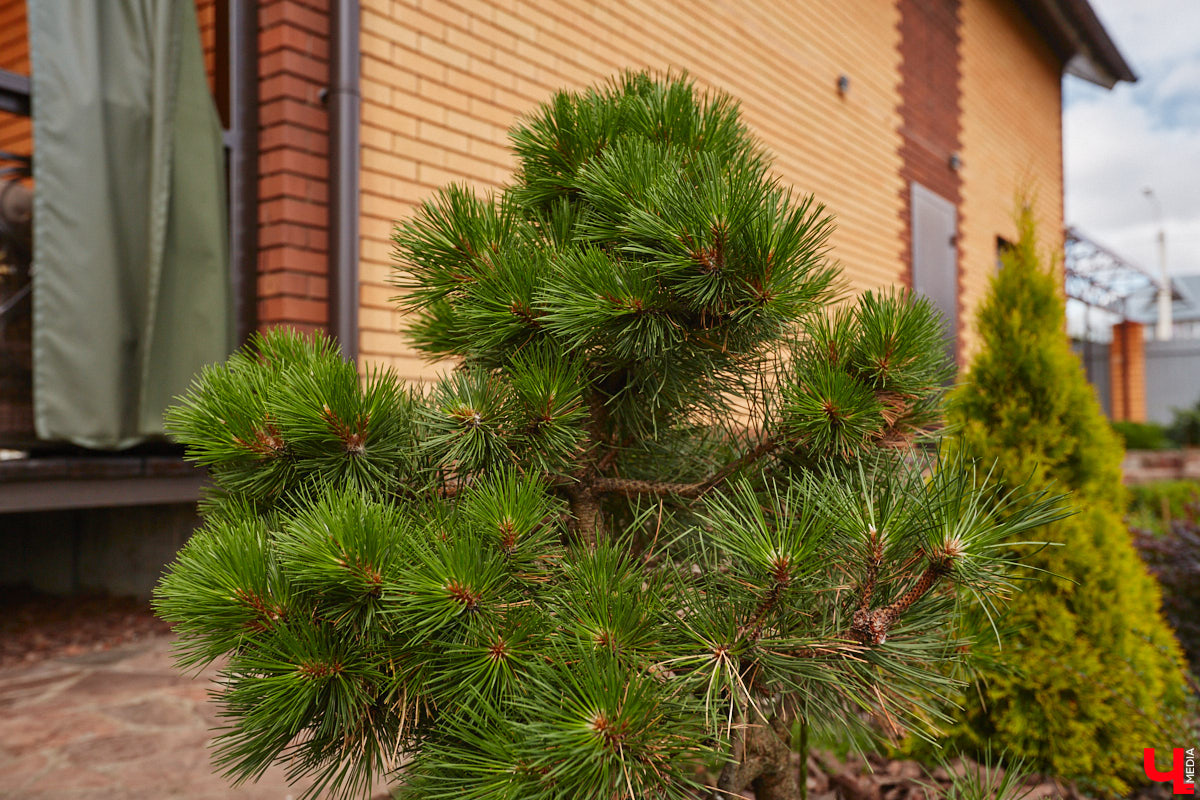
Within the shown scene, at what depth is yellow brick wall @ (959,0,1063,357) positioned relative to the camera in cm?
892

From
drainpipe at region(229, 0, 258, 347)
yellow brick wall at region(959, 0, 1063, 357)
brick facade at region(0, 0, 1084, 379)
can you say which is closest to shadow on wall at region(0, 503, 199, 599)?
drainpipe at region(229, 0, 258, 347)

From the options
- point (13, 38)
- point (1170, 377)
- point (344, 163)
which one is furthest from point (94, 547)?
point (1170, 377)

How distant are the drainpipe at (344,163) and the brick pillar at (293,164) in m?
0.07

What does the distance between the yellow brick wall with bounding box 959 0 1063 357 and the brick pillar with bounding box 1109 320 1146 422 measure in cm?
1124

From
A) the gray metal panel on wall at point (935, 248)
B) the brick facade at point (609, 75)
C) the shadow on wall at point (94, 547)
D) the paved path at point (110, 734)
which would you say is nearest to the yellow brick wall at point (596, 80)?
the brick facade at point (609, 75)

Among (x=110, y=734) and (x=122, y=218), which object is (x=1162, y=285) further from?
(x=110, y=734)

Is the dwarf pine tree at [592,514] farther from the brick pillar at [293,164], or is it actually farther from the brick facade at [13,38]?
the brick facade at [13,38]

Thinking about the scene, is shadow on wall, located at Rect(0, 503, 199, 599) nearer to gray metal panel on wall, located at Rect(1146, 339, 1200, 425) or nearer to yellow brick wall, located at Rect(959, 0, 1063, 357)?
yellow brick wall, located at Rect(959, 0, 1063, 357)

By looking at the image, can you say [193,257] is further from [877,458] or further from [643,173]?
[877,458]

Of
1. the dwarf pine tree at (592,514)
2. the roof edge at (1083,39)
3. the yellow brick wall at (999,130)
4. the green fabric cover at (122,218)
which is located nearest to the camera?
the dwarf pine tree at (592,514)

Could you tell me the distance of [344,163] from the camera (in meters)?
3.33

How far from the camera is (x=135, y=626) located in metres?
4.18

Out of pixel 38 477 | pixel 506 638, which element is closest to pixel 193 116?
pixel 38 477

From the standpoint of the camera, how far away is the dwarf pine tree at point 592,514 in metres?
0.93
